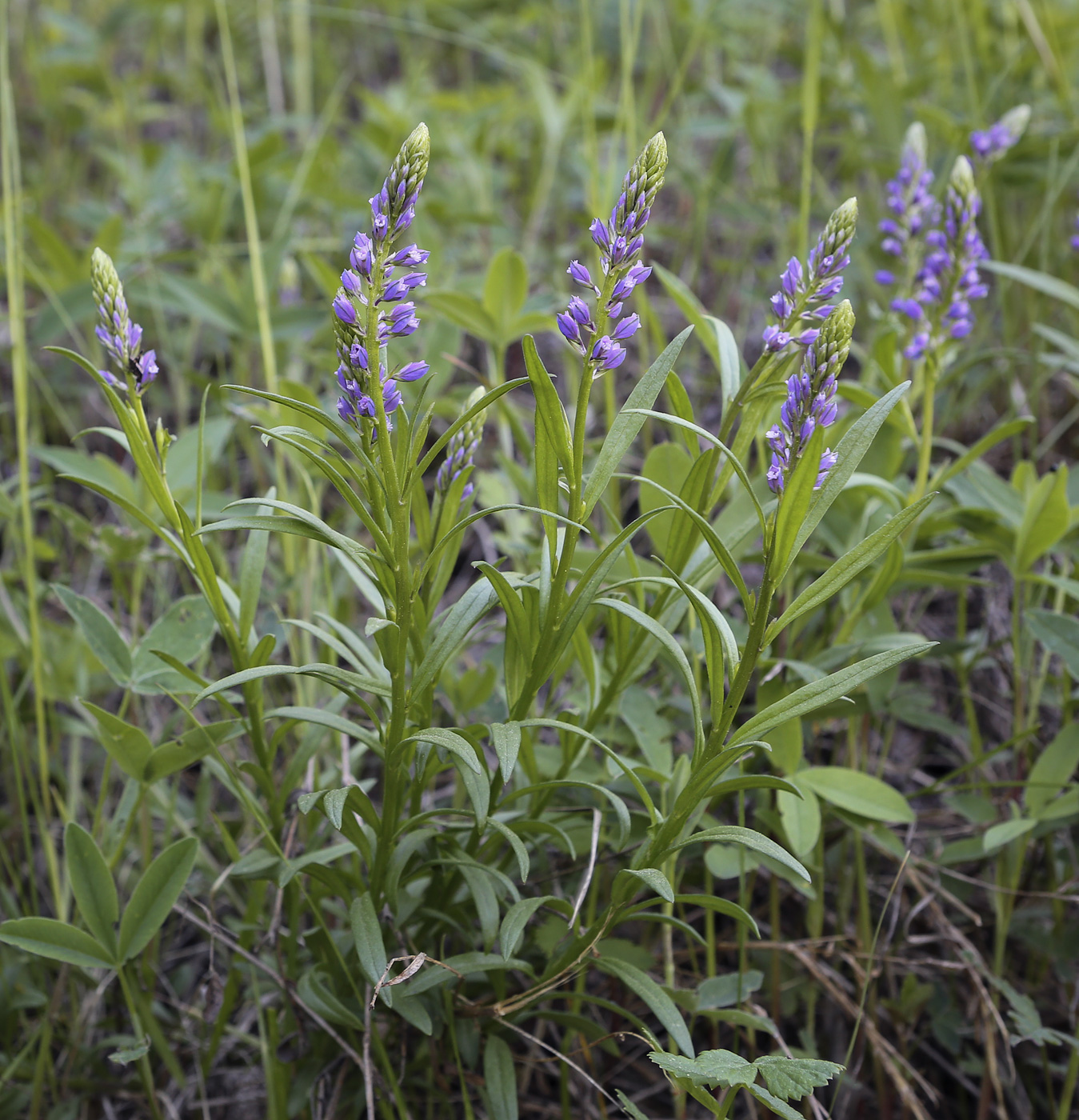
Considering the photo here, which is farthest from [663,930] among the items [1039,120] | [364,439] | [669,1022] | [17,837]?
[1039,120]

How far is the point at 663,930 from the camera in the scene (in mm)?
1515

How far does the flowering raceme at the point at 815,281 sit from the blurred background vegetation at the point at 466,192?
67cm

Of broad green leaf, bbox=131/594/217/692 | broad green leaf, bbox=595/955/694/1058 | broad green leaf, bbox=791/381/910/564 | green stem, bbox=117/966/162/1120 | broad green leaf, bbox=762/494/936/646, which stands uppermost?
broad green leaf, bbox=791/381/910/564

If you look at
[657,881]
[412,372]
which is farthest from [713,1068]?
[412,372]

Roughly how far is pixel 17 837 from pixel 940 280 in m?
1.96

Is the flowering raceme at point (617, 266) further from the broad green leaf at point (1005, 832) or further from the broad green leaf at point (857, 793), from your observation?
the broad green leaf at point (1005, 832)

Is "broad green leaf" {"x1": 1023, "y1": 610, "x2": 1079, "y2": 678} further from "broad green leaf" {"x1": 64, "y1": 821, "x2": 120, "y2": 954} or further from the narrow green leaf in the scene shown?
"broad green leaf" {"x1": 64, "y1": 821, "x2": 120, "y2": 954}

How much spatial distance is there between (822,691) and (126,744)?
3.06 feet

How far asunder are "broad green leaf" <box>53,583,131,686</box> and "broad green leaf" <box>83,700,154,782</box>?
4.8 inches

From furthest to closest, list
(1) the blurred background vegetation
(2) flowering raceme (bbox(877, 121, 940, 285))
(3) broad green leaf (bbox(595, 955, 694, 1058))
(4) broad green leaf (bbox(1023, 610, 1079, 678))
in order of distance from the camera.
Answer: (1) the blurred background vegetation → (2) flowering raceme (bbox(877, 121, 940, 285)) → (4) broad green leaf (bbox(1023, 610, 1079, 678)) → (3) broad green leaf (bbox(595, 955, 694, 1058))

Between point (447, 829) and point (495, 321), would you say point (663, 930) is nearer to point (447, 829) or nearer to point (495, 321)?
point (447, 829)

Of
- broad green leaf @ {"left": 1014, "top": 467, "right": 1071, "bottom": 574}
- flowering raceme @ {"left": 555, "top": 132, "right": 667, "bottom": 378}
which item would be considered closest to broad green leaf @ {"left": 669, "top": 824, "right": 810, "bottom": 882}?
flowering raceme @ {"left": 555, "top": 132, "right": 667, "bottom": 378}

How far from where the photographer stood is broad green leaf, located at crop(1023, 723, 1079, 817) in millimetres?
Answer: 1509

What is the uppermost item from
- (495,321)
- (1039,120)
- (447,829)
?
(1039,120)
